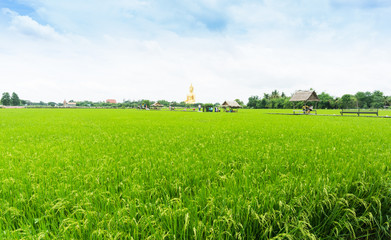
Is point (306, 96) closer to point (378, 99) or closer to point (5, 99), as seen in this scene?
point (378, 99)

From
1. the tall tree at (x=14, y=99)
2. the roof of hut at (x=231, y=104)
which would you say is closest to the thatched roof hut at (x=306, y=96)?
the roof of hut at (x=231, y=104)

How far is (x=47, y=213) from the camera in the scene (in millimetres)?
1971

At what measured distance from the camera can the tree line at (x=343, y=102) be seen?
8225cm

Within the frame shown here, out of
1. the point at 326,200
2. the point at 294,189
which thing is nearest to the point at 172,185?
the point at 294,189

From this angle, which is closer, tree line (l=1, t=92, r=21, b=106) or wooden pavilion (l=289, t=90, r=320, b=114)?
wooden pavilion (l=289, t=90, r=320, b=114)

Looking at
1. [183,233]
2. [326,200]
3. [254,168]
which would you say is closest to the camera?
[183,233]

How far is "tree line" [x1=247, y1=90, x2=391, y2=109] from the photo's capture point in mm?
82250

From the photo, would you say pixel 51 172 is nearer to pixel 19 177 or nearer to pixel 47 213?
pixel 19 177

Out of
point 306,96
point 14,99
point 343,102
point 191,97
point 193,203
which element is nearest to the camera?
point 193,203

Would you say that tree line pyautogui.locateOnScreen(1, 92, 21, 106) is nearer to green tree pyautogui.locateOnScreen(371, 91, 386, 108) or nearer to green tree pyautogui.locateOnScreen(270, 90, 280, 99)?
green tree pyautogui.locateOnScreen(270, 90, 280, 99)

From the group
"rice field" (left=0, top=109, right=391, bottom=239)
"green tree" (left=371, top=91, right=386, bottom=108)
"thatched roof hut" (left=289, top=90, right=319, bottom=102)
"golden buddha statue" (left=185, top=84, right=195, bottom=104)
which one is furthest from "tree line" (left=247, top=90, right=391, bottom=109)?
"rice field" (left=0, top=109, right=391, bottom=239)

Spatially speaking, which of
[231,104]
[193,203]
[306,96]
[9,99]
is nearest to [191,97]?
[231,104]

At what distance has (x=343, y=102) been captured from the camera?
274ft

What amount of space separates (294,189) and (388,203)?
1.21 meters
